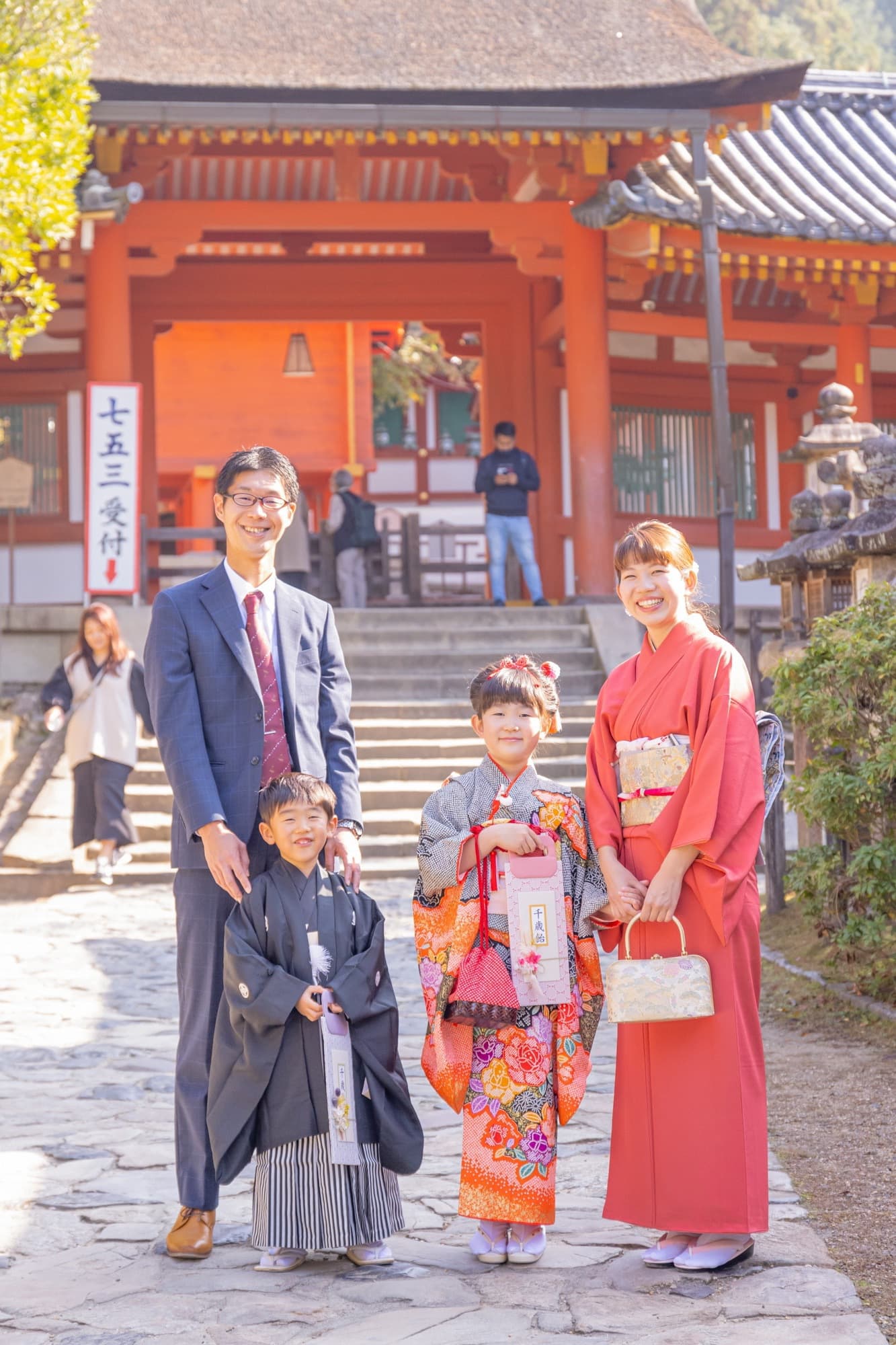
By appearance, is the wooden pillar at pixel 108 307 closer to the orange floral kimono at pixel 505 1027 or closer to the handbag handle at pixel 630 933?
the orange floral kimono at pixel 505 1027

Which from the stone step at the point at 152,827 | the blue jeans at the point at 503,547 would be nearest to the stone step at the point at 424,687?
the blue jeans at the point at 503,547

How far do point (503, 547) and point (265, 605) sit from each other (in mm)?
10480

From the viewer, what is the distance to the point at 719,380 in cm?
Answer: 1279

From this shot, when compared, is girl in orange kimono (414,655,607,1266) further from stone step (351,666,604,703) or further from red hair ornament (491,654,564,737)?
stone step (351,666,604,703)

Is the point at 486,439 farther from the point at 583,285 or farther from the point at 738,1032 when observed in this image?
the point at 738,1032

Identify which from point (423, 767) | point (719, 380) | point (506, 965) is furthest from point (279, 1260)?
point (719, 380)

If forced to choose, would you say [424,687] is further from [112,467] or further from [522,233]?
[522,233]

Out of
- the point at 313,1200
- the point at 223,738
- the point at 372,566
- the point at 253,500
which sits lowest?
the point at 313,1200

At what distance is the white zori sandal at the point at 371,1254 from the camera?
382 centimetres

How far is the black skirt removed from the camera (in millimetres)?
9969

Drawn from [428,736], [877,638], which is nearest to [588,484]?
[428,736]

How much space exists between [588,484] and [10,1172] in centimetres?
1013

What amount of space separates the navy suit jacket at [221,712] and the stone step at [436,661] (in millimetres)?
8706

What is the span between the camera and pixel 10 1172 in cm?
470
